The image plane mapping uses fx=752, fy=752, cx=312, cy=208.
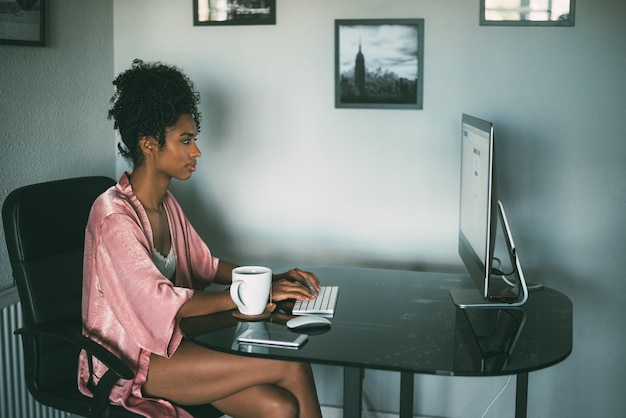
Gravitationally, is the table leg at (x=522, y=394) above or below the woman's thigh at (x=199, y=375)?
below

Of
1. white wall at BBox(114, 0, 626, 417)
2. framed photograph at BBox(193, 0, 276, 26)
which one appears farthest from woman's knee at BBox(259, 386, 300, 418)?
framed photograph at BBox(193, 0, 276, 26)

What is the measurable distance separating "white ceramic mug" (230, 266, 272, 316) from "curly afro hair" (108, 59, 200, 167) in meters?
0.48

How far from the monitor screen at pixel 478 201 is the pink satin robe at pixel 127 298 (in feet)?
2.42

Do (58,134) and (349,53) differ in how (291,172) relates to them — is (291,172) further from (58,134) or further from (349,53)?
(58,134)

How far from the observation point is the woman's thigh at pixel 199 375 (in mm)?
1883

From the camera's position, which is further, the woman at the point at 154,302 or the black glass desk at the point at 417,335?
the woman at the point at 154,302

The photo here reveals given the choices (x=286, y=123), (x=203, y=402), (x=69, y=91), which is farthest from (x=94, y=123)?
(x=203, y=402)

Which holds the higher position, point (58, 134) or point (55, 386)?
point (58, 134)

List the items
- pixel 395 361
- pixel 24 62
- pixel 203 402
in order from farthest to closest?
pixel 24 62 < pixel 203 402 < pixel 395 361

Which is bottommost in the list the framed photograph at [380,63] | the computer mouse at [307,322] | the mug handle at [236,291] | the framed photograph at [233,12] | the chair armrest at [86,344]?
the chair armrest at [86,344]

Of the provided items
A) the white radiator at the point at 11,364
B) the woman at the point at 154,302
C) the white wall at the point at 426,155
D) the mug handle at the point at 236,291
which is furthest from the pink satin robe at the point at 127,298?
the white wall at the point at 426,155

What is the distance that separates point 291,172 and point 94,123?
748mm

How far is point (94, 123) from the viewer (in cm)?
277

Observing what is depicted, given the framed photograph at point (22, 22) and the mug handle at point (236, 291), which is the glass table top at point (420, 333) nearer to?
the mug handle at point (236, 291)
